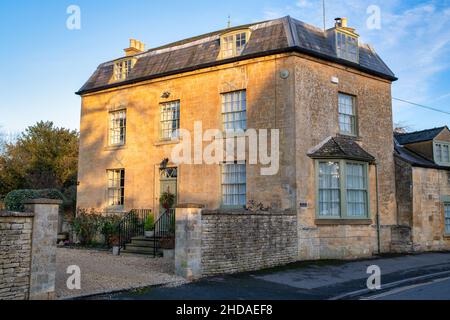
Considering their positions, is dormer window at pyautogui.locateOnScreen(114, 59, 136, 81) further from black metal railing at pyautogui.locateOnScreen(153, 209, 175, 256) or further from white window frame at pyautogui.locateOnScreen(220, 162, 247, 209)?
white window frame at pyautogui.locateOnScreen(220, 162, 247, 209)

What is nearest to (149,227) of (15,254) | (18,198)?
(18,198)

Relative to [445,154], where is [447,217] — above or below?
below

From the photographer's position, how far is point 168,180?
19.1 m

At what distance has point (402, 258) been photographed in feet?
54.1

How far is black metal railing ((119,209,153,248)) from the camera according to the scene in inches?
731

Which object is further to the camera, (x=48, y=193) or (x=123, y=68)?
(x=48, y=193)

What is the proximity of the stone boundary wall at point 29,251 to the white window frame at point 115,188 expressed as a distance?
11.9m

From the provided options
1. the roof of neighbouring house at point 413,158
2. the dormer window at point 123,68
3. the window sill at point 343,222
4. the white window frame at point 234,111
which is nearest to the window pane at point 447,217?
the roof of neighbouring house at point 413,158

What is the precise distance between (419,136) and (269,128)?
954 cm

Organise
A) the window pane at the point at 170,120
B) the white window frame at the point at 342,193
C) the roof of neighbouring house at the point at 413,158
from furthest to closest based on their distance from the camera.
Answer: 1. the window pane at the point at 170,120
2. the roof of neighbouring house at the point at 413,158
3. the white window frame at the point at 342,193

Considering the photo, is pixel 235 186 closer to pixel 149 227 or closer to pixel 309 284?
pixel 149 227

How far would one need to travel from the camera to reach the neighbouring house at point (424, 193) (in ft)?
60.6

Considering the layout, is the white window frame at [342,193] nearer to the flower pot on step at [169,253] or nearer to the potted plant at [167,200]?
the flower pot on step at [169,253]

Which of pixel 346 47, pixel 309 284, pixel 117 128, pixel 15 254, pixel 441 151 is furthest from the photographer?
pixel 117 128
